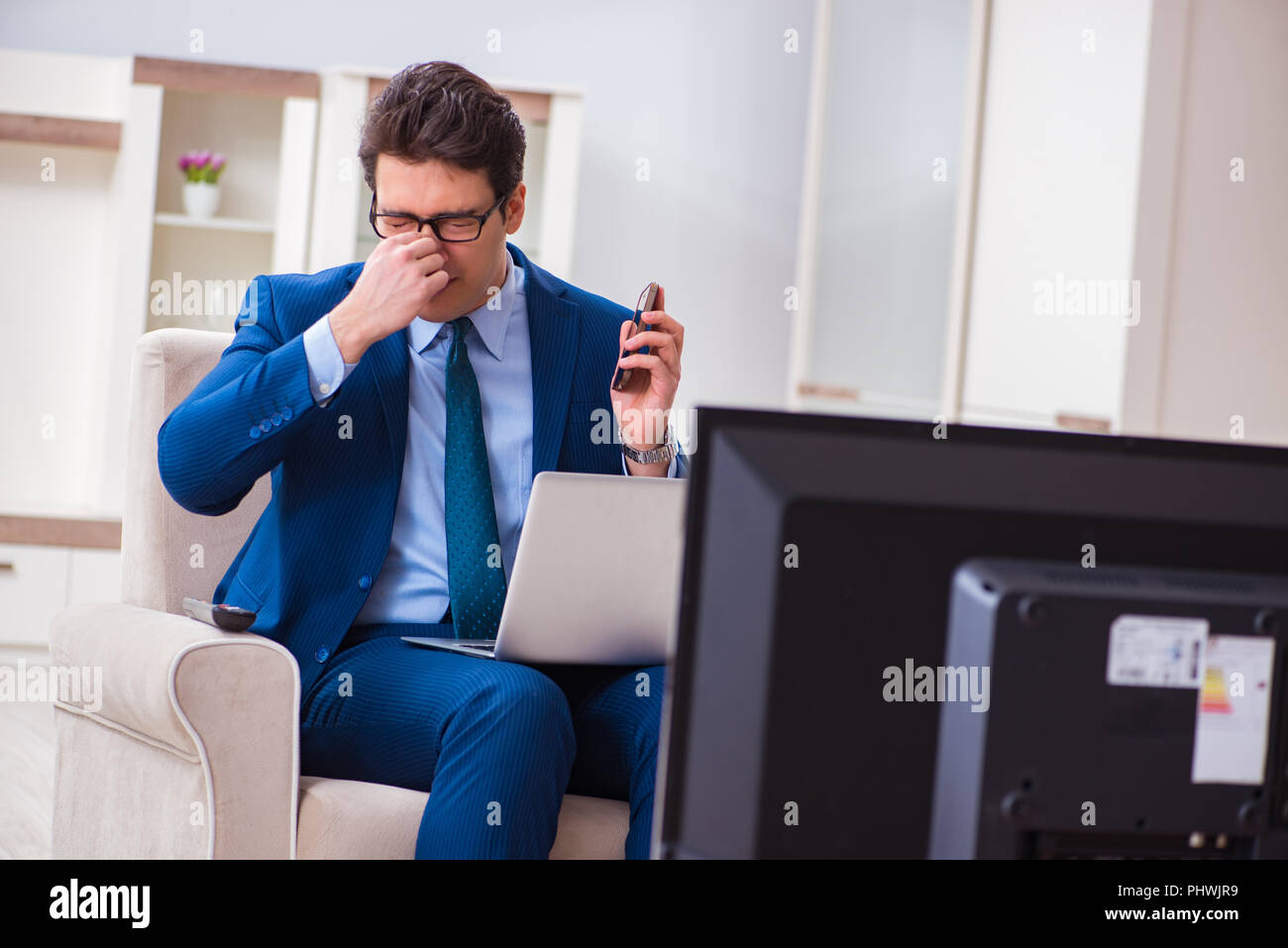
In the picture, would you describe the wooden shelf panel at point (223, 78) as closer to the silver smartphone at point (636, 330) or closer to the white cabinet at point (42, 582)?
the white cabinet at point (42, 582)

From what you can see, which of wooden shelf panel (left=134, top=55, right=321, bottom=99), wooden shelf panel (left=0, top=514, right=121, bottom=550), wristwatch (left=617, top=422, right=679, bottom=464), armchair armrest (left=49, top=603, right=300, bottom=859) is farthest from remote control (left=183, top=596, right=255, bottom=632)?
wooden shelf panel (left=134, top=55, right=321, bottom=99)

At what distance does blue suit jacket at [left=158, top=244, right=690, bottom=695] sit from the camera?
→ 1.58 meters

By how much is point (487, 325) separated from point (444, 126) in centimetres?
27

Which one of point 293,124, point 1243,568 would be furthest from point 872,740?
point 293,124

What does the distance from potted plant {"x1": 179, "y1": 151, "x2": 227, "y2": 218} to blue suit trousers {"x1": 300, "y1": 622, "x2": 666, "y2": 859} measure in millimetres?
2757

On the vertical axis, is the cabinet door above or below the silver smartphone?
above

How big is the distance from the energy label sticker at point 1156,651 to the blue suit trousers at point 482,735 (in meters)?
0.77

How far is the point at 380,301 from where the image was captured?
158 cm

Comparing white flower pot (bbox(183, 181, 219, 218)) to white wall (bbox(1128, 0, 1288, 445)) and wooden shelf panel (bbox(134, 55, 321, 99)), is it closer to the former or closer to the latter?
wooden shelf panel (bbox(134, 55, 321, 99))

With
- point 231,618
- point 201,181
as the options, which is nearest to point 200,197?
point 201,181

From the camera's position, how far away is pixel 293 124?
4.10m

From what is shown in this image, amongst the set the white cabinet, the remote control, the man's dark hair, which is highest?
the man's dark hair

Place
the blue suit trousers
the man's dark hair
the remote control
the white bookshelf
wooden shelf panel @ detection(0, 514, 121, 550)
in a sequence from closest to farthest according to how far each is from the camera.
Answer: the blue suit trousers, the remote control, the man's dark hair, wooden shelf panel @ detection(0, 514, 121, 550), the white bookshelf
